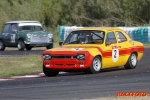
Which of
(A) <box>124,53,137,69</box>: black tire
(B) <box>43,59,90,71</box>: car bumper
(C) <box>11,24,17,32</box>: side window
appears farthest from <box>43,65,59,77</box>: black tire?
(C) <box>11,24,17,32</box>: side window

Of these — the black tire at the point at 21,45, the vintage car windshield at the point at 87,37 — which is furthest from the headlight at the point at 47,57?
the black tire at the point at 21,45

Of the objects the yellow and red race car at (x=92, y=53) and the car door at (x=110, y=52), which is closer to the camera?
the yellow and red race car at (x=92, y=53)

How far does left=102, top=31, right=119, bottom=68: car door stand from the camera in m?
17.2

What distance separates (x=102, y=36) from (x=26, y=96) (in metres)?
6.26

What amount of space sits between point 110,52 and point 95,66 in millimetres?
979

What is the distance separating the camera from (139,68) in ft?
60.8

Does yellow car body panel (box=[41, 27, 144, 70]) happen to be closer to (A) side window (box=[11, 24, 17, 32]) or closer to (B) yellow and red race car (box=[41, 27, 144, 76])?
(B) yellow and red race car (box=[41, 27, 144, 76])

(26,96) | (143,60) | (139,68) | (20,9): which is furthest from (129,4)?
(26,96)

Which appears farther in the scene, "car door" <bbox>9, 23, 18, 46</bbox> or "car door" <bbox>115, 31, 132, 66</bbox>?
"car door" <bbox>9, 23, 18, 46</bbox>

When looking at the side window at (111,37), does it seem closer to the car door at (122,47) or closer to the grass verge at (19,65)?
the car door at (122,47)

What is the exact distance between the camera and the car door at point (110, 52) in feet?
56.5

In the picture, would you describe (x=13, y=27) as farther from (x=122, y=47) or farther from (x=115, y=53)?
(x=115, y=53)

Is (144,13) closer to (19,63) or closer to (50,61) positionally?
(19,63)

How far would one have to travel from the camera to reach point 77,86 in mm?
13547
